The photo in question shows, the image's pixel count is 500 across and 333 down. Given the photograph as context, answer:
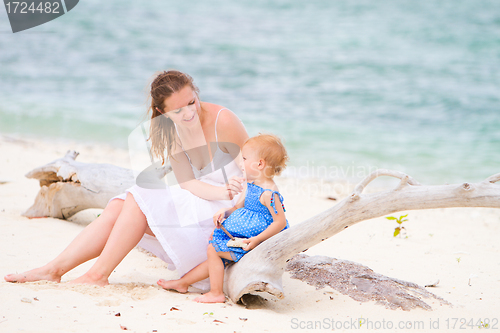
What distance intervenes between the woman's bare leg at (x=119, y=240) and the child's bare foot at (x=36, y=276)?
0.16 metres

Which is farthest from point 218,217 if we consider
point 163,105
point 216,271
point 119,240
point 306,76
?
point 306,76

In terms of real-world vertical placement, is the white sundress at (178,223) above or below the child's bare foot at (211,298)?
above

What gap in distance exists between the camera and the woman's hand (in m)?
2.70

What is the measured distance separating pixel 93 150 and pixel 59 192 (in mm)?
3872

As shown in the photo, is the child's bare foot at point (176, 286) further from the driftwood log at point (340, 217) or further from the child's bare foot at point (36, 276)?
the child's bare foot at point (36, 276)

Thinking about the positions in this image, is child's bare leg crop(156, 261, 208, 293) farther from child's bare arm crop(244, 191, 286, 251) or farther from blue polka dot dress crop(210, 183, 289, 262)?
child's bare arm crop(244, 191, 286, 251)

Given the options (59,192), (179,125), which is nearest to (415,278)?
(179,125)

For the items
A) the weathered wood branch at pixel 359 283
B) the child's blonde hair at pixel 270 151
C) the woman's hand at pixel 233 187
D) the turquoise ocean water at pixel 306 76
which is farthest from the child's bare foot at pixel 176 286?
the turquoise ocean water at pixel 306 76

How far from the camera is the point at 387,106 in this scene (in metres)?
10.5

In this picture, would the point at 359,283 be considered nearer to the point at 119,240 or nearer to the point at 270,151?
the point at 270,151

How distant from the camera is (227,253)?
2545 millimetres

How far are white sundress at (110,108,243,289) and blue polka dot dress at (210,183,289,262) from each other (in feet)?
0.49

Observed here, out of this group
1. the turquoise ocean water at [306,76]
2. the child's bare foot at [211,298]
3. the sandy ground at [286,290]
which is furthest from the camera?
the turquoise ocean water at [306,76]

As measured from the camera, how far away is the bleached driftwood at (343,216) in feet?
6.48
